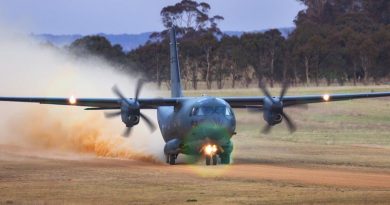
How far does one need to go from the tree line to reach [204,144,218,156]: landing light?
72.2 metres

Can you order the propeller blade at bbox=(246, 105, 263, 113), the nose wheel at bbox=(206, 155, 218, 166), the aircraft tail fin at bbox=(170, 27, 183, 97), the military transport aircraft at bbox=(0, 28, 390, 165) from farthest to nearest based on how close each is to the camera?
the aircraft tail fin at bbox=(170, 27, 183, 97), the propeller blade at bbox=(246, 105, 263, 113), the nose wheel at bbox=(206, 155, 218, 166), the military transport aircraft at bbox=(0, 28, 390, 165)

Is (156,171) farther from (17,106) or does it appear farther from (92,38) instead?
(92,38)

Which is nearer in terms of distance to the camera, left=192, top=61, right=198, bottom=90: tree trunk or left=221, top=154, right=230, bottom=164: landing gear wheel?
left=221, top=154, right=230, bottom=164: landing gear wheel

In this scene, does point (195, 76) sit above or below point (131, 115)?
above

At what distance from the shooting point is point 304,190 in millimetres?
26203

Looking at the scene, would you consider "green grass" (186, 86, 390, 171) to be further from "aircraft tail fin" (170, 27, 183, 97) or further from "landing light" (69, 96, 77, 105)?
"landing light" (69, 96, 77, 105)

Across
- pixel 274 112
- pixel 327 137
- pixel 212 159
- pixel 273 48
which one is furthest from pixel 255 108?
pixel 273 48

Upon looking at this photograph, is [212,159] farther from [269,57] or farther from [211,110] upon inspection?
[269,57]

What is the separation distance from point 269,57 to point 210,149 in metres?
82.1

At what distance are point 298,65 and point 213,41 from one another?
11101 millimetres

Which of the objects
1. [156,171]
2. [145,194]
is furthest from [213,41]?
[145,194]

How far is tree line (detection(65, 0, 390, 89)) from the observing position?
4321 inches

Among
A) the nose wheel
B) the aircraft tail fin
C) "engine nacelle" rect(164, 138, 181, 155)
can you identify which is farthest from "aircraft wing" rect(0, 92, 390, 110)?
the aircraft tail fin

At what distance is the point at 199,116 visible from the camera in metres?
34.8
